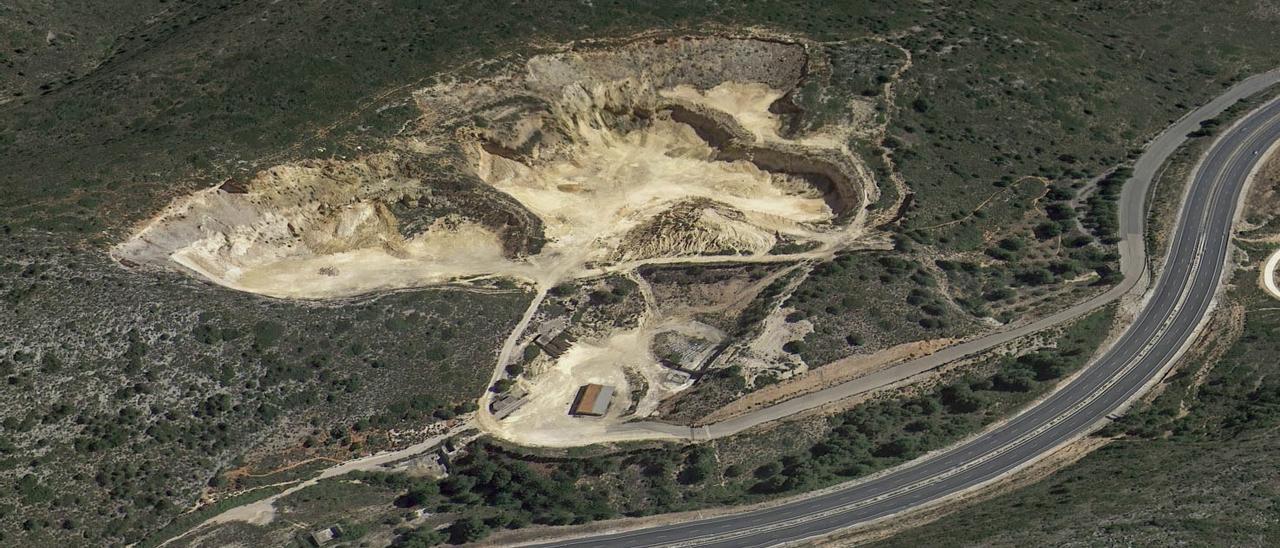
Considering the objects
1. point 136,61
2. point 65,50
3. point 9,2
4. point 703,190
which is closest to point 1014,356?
point 703,190

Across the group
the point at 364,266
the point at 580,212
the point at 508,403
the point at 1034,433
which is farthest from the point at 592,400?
the point at 1034,433

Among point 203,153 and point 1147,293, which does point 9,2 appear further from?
point 1147,293

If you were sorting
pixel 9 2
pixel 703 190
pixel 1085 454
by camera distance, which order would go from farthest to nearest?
1. pixel 9 2
2. pixel 703 190
3. pixel 1085 454

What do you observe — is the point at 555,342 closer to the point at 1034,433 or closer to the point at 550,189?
the point at 550,189

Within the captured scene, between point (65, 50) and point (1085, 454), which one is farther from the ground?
point (65, 50)

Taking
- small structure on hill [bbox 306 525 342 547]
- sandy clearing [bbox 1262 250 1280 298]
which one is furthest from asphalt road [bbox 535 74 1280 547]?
small structure on hill [bbox 306 525 342 547]

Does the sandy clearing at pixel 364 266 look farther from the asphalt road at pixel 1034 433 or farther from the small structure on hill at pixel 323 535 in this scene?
→ the asphalt road at pixel 1034 433

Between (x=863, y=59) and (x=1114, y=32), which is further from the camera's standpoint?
(x=1114, y=32)

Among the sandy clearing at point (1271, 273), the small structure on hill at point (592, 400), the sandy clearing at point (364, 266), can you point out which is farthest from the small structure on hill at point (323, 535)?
the sandy clearing at point (1271, 273)
